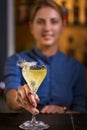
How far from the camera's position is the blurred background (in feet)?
8.14

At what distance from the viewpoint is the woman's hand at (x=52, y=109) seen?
1704mm

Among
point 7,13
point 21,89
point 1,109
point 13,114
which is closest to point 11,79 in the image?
point 1,109

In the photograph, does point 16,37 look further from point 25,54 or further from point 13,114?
point 13,114

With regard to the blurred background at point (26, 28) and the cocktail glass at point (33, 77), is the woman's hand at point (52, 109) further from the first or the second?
the blurred background at point (26, 28)

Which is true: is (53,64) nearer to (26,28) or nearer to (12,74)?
(12,74)

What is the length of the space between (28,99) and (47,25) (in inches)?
28.0

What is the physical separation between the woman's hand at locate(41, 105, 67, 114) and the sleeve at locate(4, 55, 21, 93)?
0.56 ft

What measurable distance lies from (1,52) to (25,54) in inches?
19.5

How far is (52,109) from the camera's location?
1.75 metres

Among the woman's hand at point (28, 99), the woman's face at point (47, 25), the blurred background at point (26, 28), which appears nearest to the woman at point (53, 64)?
the woman's face at point (47, 25)

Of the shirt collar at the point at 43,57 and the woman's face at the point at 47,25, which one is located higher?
the woman's face at the point at 47,25

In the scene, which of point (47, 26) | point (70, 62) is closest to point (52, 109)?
point (70, 62)

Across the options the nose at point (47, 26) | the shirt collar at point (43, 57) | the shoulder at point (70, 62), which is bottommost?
the shoulder at point (70, 62)

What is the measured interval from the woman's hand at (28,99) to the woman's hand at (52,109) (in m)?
0.30
